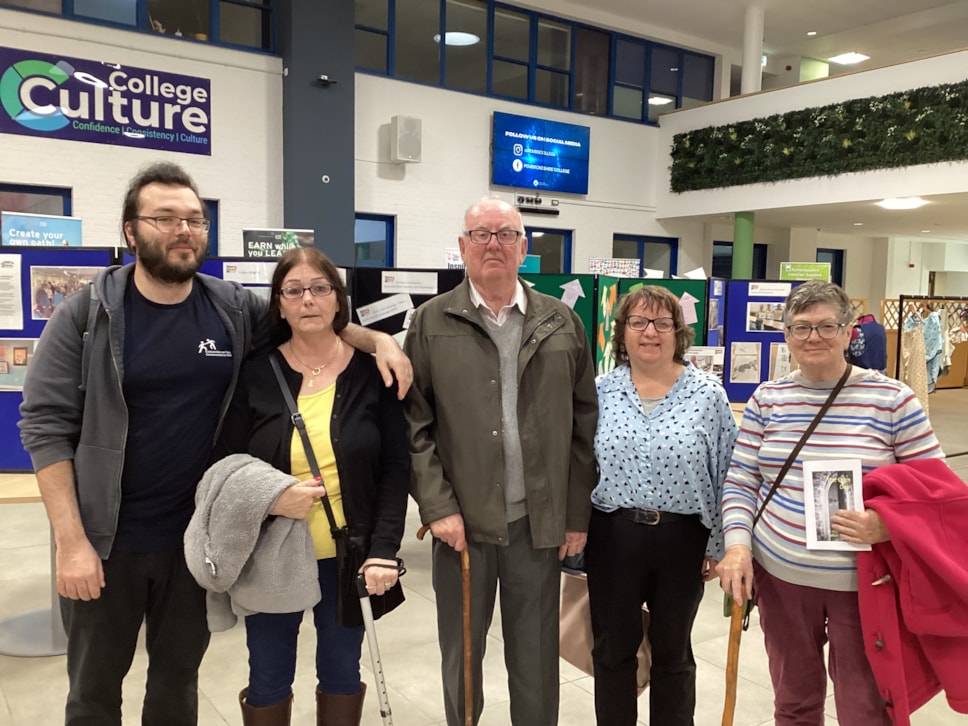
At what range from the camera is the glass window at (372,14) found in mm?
10133

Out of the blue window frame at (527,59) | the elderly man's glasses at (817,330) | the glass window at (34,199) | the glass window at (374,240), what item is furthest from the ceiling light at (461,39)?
the elderly man's glasses at (817,330)

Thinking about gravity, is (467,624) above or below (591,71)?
below

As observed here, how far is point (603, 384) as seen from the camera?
2.28 metres

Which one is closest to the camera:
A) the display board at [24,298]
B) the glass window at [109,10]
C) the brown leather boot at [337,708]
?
the brown leather boot at [337,708]

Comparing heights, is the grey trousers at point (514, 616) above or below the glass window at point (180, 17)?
below

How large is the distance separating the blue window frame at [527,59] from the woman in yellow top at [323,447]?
875cm

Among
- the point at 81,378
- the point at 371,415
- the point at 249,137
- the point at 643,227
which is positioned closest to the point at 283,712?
the point at 371,415

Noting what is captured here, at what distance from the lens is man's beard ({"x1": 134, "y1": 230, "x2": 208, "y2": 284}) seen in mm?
1879

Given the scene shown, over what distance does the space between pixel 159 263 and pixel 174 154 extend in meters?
7.51

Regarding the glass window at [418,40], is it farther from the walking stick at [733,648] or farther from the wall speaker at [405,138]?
the walking stick at [733,648]

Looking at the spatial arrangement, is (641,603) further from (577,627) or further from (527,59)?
(527,59)

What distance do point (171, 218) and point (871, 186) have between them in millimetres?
10069

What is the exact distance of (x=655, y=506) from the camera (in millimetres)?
2090

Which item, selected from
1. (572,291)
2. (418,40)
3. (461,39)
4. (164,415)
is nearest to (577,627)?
(164,415)
